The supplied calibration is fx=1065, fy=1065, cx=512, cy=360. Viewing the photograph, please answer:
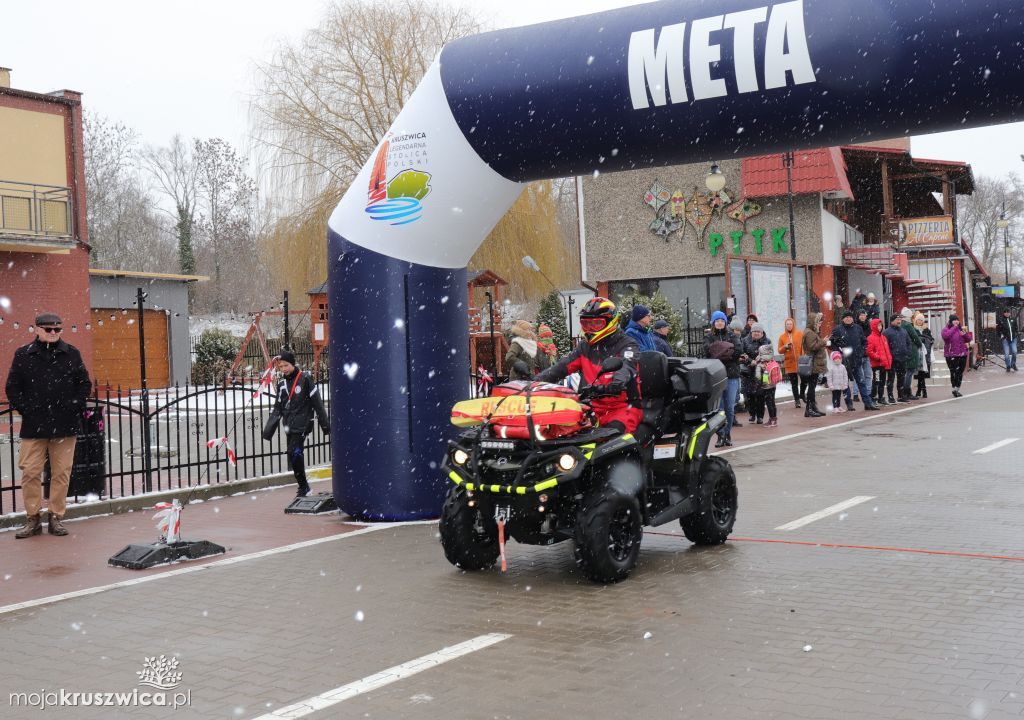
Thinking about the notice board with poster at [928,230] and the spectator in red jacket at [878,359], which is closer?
the spectator in red jacket at [878,359]

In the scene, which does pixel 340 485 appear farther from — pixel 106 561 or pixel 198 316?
pixel 198 316

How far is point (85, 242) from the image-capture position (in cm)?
2945

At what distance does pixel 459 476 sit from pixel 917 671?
3302mm

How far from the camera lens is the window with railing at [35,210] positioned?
2782 cm

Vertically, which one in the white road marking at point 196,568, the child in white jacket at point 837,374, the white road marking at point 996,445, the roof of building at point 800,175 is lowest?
the white road marking at point 196,568

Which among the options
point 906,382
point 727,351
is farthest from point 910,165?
point 727,351

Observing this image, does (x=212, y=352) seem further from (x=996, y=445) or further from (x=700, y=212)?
(x=996, y=445)

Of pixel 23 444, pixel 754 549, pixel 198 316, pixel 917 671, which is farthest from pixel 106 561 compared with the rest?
pixel 198 316

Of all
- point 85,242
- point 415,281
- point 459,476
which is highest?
point 85,242

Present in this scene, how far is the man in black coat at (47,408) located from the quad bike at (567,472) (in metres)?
4.04

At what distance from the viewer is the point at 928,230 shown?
39.3 metres

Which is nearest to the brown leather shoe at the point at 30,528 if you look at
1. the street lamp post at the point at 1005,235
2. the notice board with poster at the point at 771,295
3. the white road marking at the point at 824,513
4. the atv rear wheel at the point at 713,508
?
the atv rear wheel at the point at 713,508

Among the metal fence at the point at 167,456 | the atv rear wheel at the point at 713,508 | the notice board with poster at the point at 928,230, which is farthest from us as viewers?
the notice board with poster at the point at 928,230

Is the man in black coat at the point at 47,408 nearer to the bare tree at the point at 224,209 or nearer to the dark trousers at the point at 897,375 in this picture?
the dark trousers at the point at 897,375
